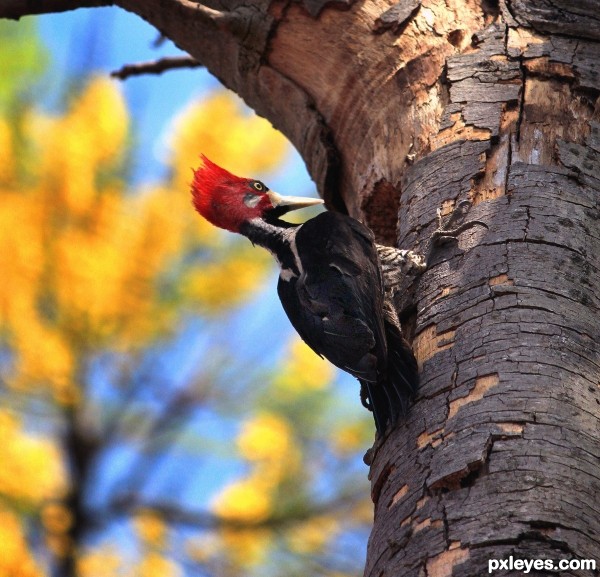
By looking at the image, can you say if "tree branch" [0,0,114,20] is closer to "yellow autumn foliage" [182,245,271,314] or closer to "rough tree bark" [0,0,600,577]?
"rough tree bark" [0,0,600,577]

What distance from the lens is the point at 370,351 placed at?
2.85m

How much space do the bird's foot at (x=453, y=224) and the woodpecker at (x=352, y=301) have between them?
0.01 metres

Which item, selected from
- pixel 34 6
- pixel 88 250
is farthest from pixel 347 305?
pixel 88 250

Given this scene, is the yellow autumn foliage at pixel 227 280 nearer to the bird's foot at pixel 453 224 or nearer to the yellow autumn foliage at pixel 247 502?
the yellow autumn foliage at pixel 247 502

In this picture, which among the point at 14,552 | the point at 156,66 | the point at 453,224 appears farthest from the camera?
the point at 14,552

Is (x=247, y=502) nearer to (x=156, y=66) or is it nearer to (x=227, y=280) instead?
(x=227, y=280)

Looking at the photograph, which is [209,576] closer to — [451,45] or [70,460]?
[70,460]

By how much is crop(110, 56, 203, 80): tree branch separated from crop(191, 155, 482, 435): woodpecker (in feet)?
4.18

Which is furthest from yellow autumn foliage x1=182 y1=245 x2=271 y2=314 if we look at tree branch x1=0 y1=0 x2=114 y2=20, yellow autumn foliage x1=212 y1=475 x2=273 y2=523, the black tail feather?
the black tail feather

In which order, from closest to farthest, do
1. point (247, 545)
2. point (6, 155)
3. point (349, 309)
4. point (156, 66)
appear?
1. point (349, 309)
2. point (156, 66)
3. point (247, 545)
4. point (6, 155)

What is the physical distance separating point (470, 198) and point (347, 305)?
1.70 feet

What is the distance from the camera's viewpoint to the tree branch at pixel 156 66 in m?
4.62

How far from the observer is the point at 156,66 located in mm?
4660

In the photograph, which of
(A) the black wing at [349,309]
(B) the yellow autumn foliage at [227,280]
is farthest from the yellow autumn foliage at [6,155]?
(A) the black wing at [349,309]
